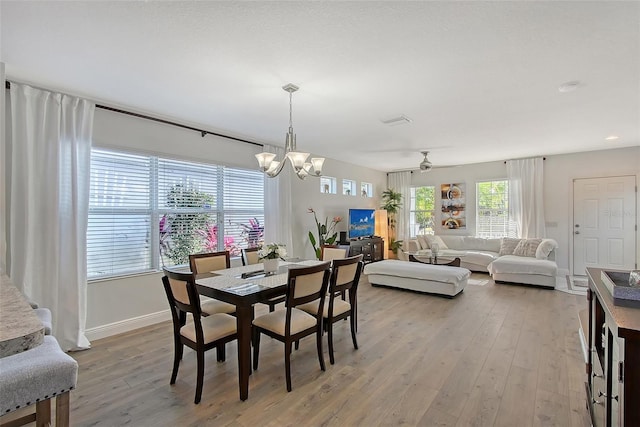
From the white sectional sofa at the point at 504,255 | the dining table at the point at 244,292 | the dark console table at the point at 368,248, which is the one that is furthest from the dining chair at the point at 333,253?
the white sectional sofa at the point at 504,255

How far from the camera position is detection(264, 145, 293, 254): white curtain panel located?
4.94 m

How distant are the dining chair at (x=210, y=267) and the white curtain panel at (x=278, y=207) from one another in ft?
4.95

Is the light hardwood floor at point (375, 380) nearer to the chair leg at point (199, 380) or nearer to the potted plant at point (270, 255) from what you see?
the chair leg at point (199, 380)

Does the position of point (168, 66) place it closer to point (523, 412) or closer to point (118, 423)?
point (118, 423)

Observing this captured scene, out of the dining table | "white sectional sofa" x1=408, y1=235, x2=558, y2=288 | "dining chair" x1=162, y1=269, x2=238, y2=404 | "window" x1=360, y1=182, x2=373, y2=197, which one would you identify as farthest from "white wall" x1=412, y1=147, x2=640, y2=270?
"dining chair" x1=162, y1=269, x2=238, y2=404

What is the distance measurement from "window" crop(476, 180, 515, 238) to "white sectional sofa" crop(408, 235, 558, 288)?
0.40m

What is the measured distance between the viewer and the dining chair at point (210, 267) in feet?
9.23

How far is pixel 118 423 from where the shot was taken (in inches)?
74.4

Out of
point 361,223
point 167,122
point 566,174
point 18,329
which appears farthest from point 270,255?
point 566,174

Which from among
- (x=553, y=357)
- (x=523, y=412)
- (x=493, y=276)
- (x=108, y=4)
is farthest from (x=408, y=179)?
(x=108, y=4)

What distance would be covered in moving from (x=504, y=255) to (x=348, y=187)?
357 cm

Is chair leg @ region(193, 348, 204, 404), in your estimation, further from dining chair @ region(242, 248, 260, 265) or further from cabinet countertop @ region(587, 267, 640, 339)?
cabinet countertop @ region(587, 267, 640, 339)

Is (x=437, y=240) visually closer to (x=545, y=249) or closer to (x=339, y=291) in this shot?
(x=545, y=249)

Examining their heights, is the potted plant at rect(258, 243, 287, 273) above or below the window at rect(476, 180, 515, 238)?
below
